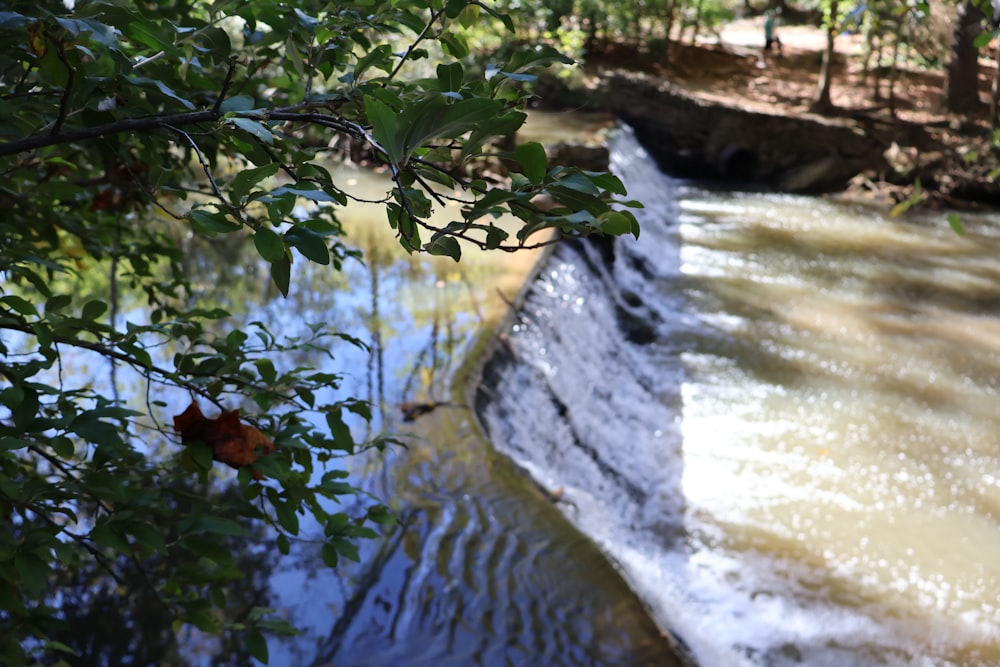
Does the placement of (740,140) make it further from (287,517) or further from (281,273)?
(281,273)

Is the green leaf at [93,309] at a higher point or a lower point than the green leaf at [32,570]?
higher

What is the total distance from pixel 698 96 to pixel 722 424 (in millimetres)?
9028

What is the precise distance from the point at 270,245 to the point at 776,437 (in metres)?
4.79

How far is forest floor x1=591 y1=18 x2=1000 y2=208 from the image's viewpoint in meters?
11.2

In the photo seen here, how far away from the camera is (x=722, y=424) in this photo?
17.8 feet

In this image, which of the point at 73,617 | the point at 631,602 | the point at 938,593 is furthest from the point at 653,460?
the point at 73,617

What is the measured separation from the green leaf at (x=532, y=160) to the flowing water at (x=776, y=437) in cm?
267

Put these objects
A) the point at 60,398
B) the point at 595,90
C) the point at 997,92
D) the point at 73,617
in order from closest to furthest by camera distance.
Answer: the point at 60,398 < the point at 73,617 < the point at 997,92 < the point at 595,90

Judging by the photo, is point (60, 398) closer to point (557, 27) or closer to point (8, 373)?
point (8, 373)

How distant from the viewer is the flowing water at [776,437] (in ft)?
12.4

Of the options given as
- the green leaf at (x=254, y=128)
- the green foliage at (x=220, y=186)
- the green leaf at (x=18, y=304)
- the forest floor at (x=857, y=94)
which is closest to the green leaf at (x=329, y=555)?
the green foliage at (x=220, y=186)

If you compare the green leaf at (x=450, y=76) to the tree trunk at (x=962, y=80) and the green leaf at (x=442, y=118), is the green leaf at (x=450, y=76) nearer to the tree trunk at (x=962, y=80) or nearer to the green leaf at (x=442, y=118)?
the green leaf at (x=442, y=118)

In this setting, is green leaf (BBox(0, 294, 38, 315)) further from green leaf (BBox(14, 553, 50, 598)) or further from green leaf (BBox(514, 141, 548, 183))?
green leaf (BBox(514, 141, 548, 183))

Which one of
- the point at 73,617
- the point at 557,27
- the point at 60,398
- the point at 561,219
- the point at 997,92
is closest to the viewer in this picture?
the point at 561,219
